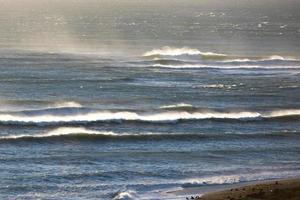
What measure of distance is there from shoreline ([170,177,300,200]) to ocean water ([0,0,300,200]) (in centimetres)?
88

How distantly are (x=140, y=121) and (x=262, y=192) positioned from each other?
1846cm

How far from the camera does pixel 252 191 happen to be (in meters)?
31.1

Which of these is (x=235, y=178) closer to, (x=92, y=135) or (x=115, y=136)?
(x=115, y=136)

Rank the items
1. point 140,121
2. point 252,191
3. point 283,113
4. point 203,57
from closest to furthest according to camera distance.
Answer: point 252,191, point 140,121, point 283,113, point 203,57

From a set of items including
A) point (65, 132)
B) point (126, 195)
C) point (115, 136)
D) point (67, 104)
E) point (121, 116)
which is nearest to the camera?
point (126, 195)

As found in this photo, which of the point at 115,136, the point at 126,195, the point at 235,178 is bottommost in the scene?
the point at 126,195

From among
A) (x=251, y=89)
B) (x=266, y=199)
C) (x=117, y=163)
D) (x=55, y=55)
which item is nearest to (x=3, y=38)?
(x=55, y=55)

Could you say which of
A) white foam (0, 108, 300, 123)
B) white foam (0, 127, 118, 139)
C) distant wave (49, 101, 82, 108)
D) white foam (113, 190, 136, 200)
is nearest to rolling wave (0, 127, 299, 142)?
white foam (0, 127, 118, 139)

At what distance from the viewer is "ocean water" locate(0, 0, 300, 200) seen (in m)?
34.6

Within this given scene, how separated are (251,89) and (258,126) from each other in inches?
544

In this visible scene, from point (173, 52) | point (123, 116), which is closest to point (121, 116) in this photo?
point (123, 116)

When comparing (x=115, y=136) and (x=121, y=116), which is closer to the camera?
(x=115, y=136)

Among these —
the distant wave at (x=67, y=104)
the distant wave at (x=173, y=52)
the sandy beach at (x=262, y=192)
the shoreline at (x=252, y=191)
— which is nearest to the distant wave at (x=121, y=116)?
the distant wave at (x=67, y=104)

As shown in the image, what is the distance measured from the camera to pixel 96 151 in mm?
39781
